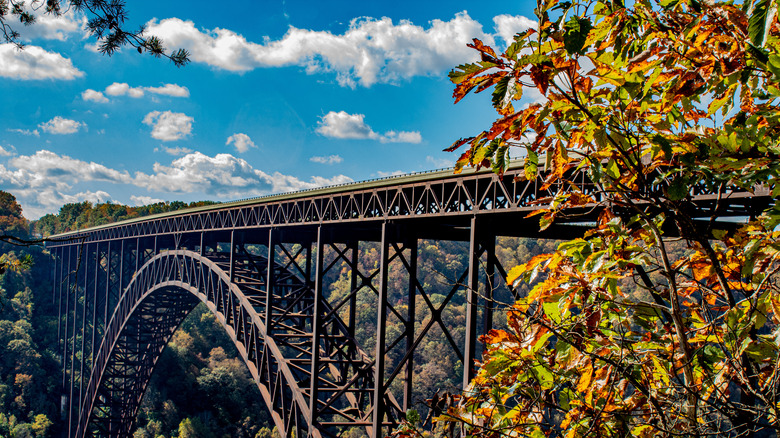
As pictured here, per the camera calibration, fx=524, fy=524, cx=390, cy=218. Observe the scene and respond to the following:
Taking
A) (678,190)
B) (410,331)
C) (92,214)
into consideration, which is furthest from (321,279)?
(92,214)

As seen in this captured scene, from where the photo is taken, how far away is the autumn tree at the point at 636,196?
2.05 metres

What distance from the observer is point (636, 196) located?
2.47 meters

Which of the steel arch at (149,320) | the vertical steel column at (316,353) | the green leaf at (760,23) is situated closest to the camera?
the green leaf at (760,23)

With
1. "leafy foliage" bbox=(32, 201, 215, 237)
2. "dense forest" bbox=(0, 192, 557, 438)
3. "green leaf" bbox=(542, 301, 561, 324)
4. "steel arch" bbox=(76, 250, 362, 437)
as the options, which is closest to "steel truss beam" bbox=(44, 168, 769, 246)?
"green leaf" bbox=(542, 301, 561, 324)

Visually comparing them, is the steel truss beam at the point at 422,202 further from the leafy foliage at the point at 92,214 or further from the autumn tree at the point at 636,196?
the leafy foliage at the point at 92,214

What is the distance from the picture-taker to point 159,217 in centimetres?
2802

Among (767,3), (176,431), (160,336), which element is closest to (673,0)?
(767,3)

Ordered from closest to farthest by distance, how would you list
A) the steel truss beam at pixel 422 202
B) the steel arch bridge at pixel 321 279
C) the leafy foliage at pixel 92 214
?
the steel truss beam at pixel 422 202, the steel arch bridge at pixel 321 279, the leafy foliage at pixel 92 214

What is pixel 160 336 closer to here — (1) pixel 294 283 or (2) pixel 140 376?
(2) pixel 140 376

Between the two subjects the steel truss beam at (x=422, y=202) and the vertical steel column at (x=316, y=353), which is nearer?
the steel truss beam at (x=422, y=202)

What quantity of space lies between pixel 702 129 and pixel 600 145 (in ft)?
1.83

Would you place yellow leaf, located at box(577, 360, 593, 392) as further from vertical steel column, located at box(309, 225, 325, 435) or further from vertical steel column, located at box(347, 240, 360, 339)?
vertical steel column, located at box(347, 240, 360, 339)

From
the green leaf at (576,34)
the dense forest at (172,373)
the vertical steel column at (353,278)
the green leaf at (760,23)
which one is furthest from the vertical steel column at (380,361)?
the dense forest at (172,373)

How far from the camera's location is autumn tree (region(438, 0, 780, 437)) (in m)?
2.05
